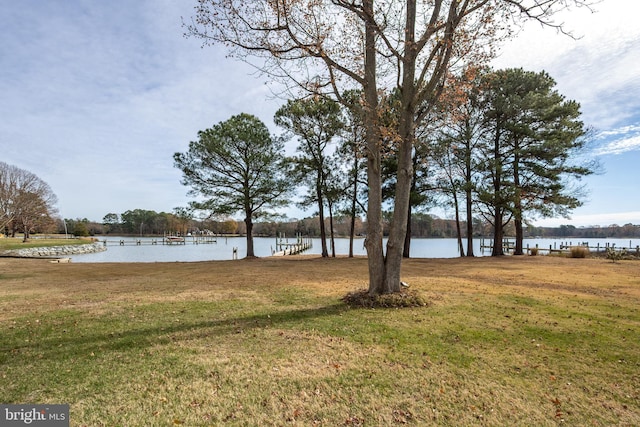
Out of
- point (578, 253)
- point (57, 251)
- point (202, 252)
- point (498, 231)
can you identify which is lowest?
point (202, 252)

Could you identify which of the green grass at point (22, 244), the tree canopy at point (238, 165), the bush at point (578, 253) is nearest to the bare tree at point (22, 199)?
the green grass at point (22, 244)

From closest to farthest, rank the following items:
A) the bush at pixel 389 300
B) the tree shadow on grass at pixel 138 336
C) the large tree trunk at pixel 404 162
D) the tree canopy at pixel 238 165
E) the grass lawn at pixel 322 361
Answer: the grass lawn at pixel 322 361
the tree shadow on grass at pixel 138 336
the bush at pixel 389 300
the large tree trunk at pixel 404 162
the tree canopy at pixel 238 165

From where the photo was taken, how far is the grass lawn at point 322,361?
2754mm

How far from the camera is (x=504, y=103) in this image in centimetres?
1909

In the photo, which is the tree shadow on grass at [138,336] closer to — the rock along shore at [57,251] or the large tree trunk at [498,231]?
the large tree trunk at [498,231]

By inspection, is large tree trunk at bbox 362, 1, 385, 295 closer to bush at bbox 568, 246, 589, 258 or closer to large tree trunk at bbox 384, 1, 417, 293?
large tree trunk at bbox 384, 1, 417, 293

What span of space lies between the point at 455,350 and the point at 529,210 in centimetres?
1933

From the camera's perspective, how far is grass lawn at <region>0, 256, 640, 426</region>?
275 cm

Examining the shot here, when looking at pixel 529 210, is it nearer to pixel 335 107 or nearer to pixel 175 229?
pixel 335 107

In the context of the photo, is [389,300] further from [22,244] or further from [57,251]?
[22,244]

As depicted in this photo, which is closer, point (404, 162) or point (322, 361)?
point (322, 361)

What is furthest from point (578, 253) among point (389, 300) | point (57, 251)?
point (57, 251)

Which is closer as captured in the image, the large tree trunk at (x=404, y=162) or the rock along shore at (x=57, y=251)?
the large tree trunk at (x=404, y=162)

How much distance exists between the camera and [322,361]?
3766mm
